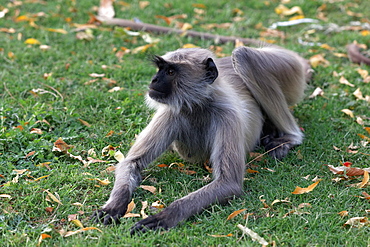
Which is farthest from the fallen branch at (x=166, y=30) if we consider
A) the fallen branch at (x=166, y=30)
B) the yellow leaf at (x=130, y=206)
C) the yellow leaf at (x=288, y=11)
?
the yellow leaf at (x=130, y=206)

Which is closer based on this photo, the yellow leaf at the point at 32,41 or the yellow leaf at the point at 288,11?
the yellow leaf at the point at 32,41

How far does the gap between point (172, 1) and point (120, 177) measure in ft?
15.8

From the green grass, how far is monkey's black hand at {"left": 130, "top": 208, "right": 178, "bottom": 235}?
2.0 inches

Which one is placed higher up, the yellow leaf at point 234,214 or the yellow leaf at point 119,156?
the yellow leaf at point 234,214

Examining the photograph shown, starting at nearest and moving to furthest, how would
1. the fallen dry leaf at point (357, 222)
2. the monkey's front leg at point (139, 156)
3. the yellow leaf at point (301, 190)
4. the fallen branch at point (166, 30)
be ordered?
1. the fallen dry leaf at point (357, 222)
2. the monkey's front leg at point (139, 156)
3. the yellow leaf at point (301, 190)
4. the fallen branch at point (166, 30)

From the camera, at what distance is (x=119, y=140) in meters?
4.28

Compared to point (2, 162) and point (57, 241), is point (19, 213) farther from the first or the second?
point (2, 162)

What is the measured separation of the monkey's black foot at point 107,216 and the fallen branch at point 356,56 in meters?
4.05

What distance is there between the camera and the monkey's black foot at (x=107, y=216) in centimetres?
309

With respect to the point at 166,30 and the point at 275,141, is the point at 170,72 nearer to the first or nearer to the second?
the point at 275,141

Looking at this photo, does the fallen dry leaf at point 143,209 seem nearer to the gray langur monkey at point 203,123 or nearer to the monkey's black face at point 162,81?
the gray langur monkey at point 203,123

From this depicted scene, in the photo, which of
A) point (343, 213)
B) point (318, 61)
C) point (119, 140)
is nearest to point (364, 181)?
point (343, 213)

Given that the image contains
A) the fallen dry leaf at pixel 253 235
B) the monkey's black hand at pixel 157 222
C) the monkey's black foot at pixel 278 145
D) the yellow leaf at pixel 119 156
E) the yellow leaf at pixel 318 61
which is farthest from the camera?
the yellow leaf at pixel 318 61

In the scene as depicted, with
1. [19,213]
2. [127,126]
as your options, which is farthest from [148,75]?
[19,213]
